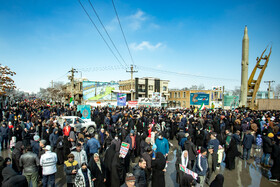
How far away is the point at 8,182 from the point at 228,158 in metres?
7.67

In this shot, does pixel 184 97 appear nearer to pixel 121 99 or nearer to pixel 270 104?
pixel 270 104

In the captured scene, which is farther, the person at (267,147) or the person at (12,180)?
the person at (267,147)

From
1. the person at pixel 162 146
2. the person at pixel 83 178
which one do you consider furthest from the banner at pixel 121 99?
the person at pixel 83 178

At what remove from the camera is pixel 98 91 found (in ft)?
154

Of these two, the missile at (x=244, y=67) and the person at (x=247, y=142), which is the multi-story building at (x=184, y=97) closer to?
the missile at (x=244, y=67)

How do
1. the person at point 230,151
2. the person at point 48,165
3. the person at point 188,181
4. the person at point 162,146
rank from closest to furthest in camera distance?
the person at point 188,181
the person at point 48,165
the person at point 162,146
the person at point 230,151

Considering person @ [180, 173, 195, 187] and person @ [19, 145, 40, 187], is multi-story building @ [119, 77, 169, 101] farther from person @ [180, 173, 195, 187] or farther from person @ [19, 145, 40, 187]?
person @ [180, 173, 195, 187]

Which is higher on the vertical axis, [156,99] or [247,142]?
[156,99]

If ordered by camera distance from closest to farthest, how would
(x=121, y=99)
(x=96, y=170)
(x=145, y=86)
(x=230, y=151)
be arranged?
(x=96, y=170) → (x=230, y=151) → (x=121, y=99) → (x=145, y=86)

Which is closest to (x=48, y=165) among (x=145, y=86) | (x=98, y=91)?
(x=98, y=91)

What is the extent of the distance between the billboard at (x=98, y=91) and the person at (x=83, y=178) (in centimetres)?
4365

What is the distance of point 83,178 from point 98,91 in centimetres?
4401

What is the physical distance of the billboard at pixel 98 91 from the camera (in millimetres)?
46156


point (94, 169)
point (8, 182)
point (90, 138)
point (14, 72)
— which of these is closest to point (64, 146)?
point (90, 138)
